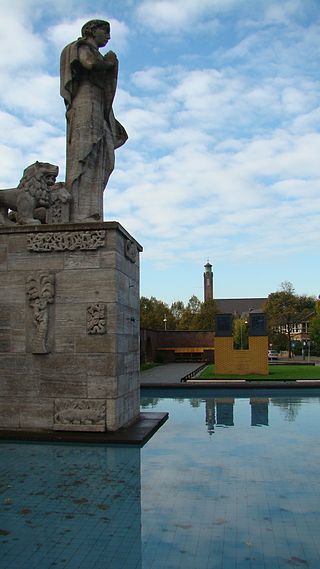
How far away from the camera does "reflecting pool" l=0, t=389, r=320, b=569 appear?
140 inches

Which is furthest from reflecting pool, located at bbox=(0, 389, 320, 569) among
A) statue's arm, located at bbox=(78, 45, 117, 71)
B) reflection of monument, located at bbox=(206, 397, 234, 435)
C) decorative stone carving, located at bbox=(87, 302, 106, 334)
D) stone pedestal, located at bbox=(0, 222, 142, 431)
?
statue's arm, located at bbox=(78, 45, 117, 71)

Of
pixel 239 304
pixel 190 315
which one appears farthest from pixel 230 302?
pixel 190 315

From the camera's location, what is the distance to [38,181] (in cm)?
841

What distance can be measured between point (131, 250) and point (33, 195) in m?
1.77

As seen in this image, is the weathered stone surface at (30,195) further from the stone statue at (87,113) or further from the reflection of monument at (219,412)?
the reflection of monument at (219,412)

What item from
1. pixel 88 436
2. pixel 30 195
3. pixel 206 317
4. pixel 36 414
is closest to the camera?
pixel 88 436

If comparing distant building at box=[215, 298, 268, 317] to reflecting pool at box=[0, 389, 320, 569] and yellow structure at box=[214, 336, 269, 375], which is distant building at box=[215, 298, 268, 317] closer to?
yellow structure at box=[214, 336, 269, 375]

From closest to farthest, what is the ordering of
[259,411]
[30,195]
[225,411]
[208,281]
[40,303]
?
1. [40,303]
2. [30,195]
3. [259,411]
4. [225,411]
5. [208,281]

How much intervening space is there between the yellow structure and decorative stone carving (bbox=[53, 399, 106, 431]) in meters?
15.0

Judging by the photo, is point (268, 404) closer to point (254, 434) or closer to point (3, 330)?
point (254, 434)

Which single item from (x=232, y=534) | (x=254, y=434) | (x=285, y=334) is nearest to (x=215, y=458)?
(x=254, y=434)

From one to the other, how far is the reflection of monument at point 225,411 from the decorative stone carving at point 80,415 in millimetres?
2431

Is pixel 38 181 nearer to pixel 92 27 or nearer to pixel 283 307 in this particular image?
pixel 92 27

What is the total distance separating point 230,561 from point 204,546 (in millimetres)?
279
